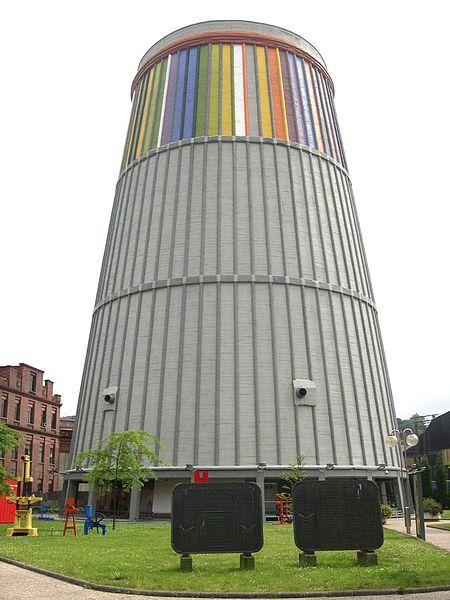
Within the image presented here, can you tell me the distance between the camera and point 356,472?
36.2m

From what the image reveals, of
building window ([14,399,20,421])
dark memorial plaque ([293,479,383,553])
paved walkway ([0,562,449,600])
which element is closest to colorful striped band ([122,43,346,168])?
building window ([14,399,20,421])

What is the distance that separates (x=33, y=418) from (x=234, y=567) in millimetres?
60539

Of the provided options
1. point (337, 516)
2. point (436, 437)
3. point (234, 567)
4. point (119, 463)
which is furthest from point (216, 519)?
point (436, 437)

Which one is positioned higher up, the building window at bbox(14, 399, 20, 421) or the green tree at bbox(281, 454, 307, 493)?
the building window at bbox(14, 399, 20, 421)

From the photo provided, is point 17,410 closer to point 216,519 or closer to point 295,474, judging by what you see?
point 295,474

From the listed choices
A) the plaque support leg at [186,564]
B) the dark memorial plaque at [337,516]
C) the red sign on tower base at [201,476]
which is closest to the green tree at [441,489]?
the red sign on tower base at [201,476]

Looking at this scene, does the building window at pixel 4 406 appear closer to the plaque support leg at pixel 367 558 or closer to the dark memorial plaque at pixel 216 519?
the dark memorial plaque at pixel 216 519

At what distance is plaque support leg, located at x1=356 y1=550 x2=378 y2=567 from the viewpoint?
14.2 m

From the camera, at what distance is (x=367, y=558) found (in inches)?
560

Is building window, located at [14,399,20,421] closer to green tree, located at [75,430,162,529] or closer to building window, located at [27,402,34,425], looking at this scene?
building window, located at [27,402,34,425]

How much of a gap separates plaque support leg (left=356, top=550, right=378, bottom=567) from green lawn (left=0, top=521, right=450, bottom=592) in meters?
0.21

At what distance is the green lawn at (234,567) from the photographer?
11.9 metres

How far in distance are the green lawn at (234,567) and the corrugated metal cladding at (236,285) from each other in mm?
15808

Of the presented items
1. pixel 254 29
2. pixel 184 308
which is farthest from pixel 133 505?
pixel 254 29
